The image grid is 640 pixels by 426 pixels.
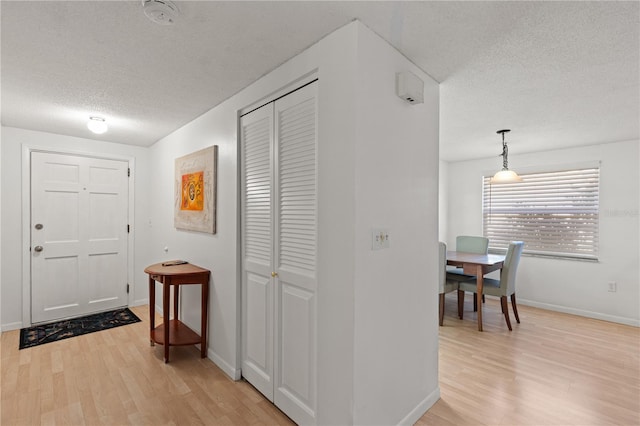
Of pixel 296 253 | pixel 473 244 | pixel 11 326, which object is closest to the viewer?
pixel 296 253

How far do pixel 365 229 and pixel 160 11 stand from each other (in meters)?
1.42

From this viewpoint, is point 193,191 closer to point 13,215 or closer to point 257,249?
point 257,249

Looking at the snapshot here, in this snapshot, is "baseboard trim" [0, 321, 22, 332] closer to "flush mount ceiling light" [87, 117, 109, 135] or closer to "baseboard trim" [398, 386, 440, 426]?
"flush mount ceiling light" [87, 117, 109, 135]

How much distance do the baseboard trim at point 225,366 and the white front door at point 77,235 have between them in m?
2.25

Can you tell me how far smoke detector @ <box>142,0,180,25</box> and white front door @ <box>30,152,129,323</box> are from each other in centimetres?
327

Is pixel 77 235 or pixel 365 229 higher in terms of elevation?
pixel 365 229

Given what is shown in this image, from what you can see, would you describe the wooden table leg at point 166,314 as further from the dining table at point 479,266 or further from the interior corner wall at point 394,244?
the dining table at point 479,266

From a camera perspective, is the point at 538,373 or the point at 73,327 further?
the point at 73,327

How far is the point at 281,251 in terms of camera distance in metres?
2.09

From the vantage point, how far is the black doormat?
127 inches

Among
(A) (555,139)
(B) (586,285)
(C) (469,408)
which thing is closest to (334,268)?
(C) (469,408)

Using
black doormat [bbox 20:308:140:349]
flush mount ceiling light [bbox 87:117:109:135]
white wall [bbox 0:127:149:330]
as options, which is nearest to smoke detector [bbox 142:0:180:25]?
flush mount ceiling light [bbox 87:117:109:135]

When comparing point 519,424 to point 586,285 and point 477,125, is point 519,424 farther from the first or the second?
point 586,285

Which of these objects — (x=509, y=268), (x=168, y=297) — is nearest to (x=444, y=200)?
(x=509, y=268)
